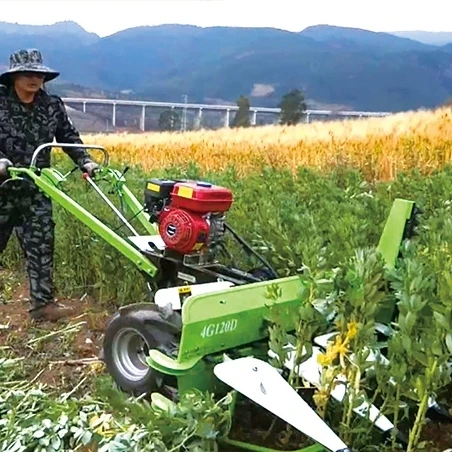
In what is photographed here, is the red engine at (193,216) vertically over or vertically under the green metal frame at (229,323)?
over

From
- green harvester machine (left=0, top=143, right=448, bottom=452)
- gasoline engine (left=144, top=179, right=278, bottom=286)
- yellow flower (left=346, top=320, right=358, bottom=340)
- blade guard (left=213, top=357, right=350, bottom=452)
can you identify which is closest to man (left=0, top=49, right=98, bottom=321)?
green harvester machine (left=0, top=143, right=448, bottom=452)

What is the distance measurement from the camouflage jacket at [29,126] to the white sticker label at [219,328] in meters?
2.23

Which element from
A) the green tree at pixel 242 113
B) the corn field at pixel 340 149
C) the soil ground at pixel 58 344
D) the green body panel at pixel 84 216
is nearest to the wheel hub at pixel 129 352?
the soil ground at pixel 58 344

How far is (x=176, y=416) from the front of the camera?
2660 mm

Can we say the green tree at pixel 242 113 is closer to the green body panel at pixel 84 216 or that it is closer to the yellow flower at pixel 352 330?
the green body panel at pixel 84 216

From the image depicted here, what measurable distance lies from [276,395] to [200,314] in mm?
496

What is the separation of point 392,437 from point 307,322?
489 mm

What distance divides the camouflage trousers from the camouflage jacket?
236mm

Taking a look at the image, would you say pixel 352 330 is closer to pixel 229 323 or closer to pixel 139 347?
pixel 229 323

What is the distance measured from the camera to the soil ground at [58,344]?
4.04m

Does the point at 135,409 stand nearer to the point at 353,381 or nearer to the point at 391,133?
the point at 353,381

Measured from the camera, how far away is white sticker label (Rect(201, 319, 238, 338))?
2.98 m

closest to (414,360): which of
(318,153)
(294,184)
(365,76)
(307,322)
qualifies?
(307,322)

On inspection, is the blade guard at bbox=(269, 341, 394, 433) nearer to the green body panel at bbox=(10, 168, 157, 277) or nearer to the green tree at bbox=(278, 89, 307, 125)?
the green body panel at bbox=(10, 168, 157, 277)
